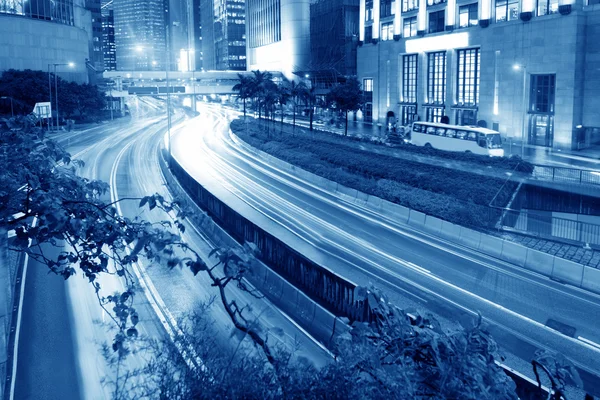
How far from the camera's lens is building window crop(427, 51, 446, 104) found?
66.2 m

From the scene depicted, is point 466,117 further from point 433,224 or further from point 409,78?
point 433,224

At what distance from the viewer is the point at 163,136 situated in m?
68.9

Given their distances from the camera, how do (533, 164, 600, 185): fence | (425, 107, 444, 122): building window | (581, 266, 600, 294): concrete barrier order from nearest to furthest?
1. (581, 266, 600, 294): concrete barrier
2. (533, 164, 600, 185): fence
3. (425, 107, 444, 122): building window

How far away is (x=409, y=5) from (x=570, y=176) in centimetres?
4556

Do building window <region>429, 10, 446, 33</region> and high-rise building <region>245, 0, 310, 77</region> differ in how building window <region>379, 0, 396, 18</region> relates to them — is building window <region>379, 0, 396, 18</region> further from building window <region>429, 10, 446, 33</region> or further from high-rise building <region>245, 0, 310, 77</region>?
high-rise building <region>245, 0, 310, 77</region>

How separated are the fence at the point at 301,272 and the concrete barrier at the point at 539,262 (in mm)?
9070

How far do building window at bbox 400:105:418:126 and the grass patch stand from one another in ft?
74.4

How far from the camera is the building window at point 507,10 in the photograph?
5534cm

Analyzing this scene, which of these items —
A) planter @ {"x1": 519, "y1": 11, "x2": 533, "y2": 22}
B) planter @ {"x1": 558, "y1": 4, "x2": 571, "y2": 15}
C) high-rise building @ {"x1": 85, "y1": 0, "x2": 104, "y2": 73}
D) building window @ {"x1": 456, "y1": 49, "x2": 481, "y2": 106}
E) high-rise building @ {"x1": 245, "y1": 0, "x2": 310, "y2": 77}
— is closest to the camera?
planter @ {"x1": 558, "y1": 4, "x2": 571, "y2": 15}

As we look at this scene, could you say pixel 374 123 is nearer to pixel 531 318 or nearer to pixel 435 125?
pixel 435 125

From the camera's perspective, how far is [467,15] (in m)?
61.6

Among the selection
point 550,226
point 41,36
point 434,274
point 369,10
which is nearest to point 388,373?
point 434,274

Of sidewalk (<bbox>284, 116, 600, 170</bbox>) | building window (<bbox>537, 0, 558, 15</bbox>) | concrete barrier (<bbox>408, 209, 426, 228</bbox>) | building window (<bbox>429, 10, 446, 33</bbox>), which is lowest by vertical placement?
concrete barrier (<bbox>408, 209, 426, 228</bbox>)

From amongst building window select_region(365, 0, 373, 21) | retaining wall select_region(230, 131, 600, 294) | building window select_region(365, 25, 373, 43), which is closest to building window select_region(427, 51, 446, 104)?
building window select_region(365, 25, 373, 43)
